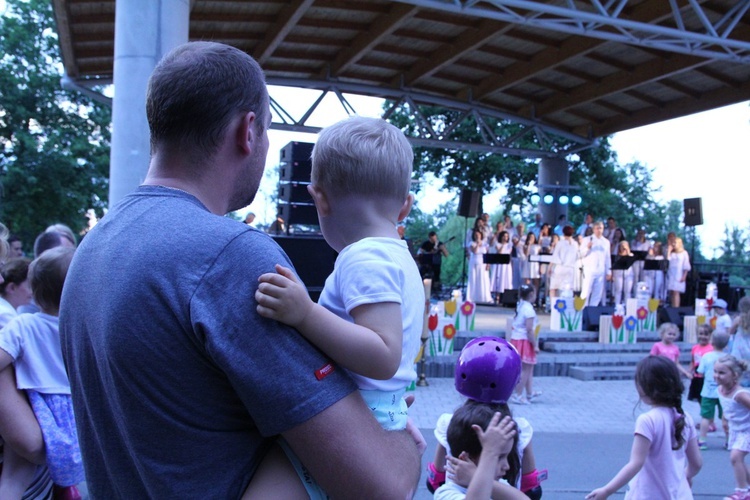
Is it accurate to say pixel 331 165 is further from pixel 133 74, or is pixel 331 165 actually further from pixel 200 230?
pixel 133 74

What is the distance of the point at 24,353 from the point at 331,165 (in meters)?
1.85

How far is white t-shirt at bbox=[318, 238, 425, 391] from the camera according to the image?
4.66 feet

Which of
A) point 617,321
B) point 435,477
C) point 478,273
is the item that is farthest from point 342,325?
point 478,273

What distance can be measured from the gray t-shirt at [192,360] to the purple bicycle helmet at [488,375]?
162cm

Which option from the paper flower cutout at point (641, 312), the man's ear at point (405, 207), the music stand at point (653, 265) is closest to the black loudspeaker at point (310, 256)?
the man's ear at point (405, 207)

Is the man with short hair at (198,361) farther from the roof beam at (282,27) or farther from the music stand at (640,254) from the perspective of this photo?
the music stand at (640,254)

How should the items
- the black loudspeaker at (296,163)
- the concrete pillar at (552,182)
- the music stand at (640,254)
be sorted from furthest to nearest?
the concrete pillar at (552,182), the music stand at (640,254), the black loudspeaker at (296,163)

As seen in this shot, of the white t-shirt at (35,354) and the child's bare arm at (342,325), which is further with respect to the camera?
the white t-shirt at (35,354)

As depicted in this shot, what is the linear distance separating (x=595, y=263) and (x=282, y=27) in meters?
9.22

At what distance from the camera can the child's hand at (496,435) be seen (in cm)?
244

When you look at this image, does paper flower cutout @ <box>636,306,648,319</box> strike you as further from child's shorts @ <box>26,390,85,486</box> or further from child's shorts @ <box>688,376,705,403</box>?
child's shorts @ <box>26,390,85,486</box>

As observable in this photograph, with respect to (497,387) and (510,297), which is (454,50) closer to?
(510,297)

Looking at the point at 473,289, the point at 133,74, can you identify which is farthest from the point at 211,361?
the point at 473,289

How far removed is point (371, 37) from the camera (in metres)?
14.5
